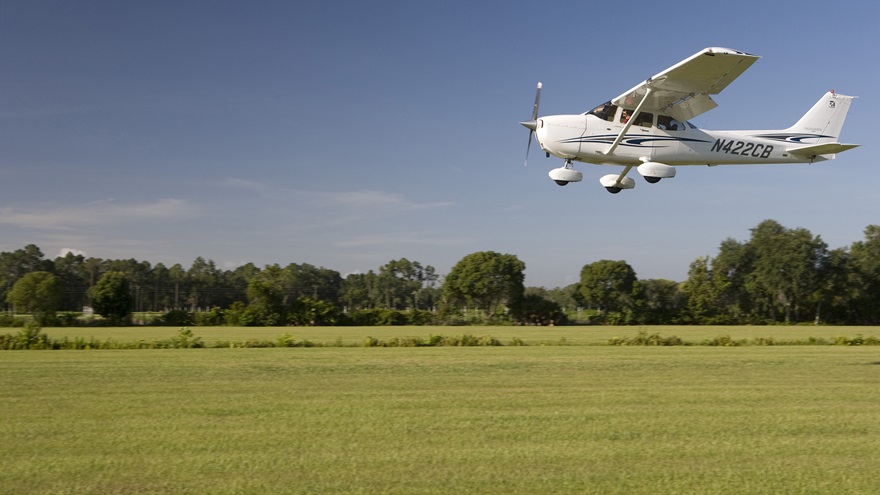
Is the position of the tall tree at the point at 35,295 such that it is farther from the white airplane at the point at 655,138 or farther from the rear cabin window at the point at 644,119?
the rear cabin window at the point at 644,119

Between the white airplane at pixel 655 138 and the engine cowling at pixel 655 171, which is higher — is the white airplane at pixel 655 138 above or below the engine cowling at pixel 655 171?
above

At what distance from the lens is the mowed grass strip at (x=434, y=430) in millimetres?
9141

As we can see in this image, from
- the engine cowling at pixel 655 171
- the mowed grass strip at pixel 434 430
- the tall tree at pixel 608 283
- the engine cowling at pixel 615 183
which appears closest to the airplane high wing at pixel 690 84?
the engine cowling at pixel 655 171

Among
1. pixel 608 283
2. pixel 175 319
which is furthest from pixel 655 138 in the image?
pixel 608 283

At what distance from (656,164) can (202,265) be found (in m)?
139

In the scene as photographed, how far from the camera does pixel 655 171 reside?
652 inches

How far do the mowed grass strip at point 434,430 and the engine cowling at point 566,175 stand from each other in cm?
495

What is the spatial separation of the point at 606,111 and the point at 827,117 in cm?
623

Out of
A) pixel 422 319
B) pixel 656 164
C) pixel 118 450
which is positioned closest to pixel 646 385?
pixel 656 164

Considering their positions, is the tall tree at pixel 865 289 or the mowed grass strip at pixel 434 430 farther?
the tall tree at pixel 865 289

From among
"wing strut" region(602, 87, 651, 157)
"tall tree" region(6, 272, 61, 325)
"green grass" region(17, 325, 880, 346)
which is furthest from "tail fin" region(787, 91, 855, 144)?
"tall tree" region(6, 272, 61, 325)

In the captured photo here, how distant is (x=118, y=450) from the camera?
10578 mm

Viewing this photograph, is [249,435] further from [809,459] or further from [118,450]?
[809,459]

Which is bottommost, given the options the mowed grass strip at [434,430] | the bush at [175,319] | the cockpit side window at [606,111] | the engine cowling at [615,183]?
the mowed grass strip at [434,430]
